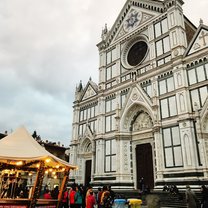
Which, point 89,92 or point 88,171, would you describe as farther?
point 89,92

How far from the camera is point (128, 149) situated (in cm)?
2130

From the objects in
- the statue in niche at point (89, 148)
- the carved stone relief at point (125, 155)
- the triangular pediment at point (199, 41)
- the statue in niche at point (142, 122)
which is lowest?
the carved stone relief at point (125, 155)

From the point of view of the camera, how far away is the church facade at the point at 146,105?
16.3 meters

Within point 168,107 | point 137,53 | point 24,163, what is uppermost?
point 137,53

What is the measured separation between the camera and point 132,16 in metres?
25.2

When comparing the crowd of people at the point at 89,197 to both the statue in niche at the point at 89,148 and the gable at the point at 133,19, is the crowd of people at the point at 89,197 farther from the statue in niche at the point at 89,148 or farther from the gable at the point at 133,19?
the gable at the point at 133,19

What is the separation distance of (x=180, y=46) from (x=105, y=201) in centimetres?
1454

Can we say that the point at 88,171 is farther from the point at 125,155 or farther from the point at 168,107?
the point at 168,107

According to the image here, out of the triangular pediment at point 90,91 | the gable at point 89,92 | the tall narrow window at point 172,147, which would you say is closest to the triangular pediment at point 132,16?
the triangular pediment at point 90,91

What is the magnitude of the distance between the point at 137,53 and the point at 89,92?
26.8ft

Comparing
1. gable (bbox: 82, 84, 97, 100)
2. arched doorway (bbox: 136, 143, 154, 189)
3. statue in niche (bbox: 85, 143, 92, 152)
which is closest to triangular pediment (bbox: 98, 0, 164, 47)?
gable (bbox: 82, 84, 97, 100)

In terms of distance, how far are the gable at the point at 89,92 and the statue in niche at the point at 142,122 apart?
7600mm

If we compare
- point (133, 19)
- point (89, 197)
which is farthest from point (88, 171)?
point (133, 19)

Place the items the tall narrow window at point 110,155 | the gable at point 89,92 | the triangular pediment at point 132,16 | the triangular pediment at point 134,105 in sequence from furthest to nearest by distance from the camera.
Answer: the gable at point 89,92, the triangular pediment at point 132,16, the tall narrow window at point 110,155, the triangular pediment at point 134,105
